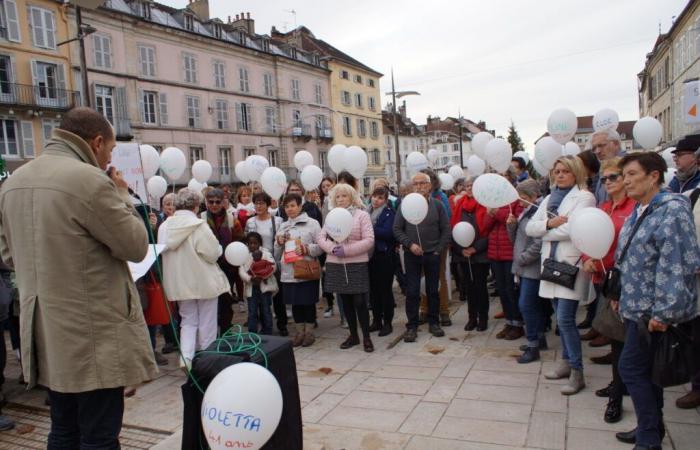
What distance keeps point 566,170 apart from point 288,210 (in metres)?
3.05

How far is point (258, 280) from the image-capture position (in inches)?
229

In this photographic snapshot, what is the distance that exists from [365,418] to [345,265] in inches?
77.3

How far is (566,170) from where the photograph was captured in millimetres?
4281

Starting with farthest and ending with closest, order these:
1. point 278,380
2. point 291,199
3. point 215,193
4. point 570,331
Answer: point 215,193
point 291,199
point 570,331
point 278,380

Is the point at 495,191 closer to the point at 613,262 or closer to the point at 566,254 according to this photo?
the point at 566,254

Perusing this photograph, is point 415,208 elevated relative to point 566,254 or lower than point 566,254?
elevated

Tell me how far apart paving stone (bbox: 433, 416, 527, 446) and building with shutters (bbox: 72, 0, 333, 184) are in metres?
27.6

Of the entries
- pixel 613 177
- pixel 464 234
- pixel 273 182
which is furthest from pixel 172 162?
pixel 613 177

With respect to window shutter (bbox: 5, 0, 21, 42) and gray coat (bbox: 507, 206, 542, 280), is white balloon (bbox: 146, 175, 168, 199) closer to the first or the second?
gray coat (bbox: 507, 206, 542, 280)

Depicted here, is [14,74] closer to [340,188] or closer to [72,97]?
[72,97]

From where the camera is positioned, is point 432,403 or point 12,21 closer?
point 432,403

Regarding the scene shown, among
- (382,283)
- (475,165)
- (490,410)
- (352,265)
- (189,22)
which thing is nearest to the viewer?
(490,410)

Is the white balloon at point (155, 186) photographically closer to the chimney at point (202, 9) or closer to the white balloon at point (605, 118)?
the white balloon at point (605, 118)

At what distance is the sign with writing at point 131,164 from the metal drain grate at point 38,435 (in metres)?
1.85
